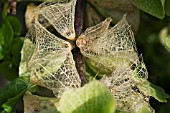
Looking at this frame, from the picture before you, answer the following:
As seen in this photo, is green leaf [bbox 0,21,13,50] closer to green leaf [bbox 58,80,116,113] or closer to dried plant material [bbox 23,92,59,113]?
dried plant material [bbox 23,92,59,113]

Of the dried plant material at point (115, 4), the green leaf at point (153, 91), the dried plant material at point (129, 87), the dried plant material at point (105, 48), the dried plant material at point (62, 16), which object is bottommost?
the green leaf at point (153, 91)

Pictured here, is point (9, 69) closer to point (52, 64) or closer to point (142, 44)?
point (52, 64)

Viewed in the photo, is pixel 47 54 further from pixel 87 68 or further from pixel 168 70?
pixel 168 70

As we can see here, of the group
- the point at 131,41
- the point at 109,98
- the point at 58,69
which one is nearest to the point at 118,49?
the point at 131,41

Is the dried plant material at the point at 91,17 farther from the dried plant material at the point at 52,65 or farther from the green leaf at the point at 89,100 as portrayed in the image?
the green leaf at the point at 89,100

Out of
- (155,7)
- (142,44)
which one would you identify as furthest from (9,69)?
(142,44)

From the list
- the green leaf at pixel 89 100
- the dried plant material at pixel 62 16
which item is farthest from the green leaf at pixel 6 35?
the green leaf at pixel 89 100
